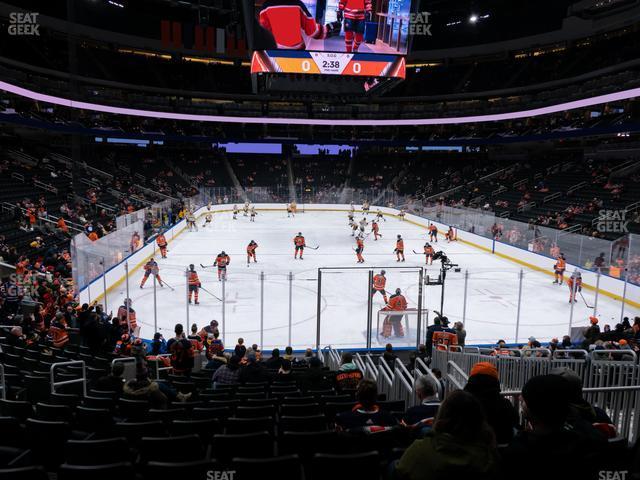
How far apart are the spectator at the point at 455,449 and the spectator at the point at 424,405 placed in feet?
5.31

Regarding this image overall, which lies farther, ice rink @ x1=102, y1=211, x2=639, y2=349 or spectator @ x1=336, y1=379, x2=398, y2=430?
ice rink @ x1=102, y1=211, x2=639, y2=349

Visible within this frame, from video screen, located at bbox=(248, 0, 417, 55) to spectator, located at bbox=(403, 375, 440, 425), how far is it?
18755mm

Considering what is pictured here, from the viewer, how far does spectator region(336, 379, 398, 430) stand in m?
3.84

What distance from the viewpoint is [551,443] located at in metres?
1.98

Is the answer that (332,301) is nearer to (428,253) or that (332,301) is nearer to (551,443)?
(428,253)

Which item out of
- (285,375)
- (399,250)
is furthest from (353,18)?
(285,375)

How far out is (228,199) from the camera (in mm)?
40312

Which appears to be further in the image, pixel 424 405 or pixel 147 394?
pixel 147 394

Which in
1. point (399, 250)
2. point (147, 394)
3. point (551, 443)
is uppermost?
point (551, 443)

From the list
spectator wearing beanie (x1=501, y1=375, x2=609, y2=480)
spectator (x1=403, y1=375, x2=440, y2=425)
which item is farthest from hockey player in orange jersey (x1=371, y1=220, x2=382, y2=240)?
spectator wearing beanie (x1=501, y1=375, x2=609, y2=480)

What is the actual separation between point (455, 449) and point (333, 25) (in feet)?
69.4

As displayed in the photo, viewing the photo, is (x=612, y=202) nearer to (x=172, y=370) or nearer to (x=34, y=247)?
(x=172, y=370)

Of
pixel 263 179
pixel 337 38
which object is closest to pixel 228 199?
pixel 263 179

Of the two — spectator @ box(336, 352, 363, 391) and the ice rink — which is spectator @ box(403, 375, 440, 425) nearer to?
spectator @ box(336, 352, 363, 391)
